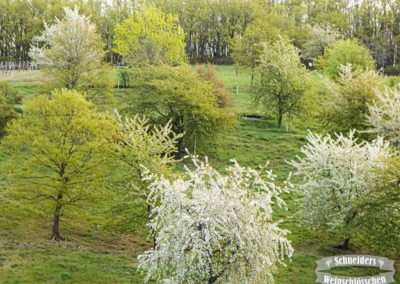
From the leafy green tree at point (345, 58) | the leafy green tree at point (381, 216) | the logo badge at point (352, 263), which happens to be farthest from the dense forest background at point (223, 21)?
the logo badge at point (352, 263)

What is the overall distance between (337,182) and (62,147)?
16596 mm

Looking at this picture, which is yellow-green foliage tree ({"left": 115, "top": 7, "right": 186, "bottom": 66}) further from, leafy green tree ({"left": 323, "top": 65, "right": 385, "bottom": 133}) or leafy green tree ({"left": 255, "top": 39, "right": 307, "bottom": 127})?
leafy green tree ({"left": 323, "top": 65, "right": 385, "bottom": 133})

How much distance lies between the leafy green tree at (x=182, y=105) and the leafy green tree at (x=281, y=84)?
10057 millimetres

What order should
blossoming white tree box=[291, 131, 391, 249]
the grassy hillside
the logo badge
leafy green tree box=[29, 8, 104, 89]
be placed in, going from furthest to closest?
1. leafy green tree box=[29, 8, 104, 89]
2. blossoming white tree box=[291, 131, 391, 249]
3. the grassy hillside
4. the logo badge

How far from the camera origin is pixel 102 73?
60250 mm

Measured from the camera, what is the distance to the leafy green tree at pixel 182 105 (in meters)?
53.4

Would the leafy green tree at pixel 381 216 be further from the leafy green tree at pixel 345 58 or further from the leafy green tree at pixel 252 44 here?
the leafy green tree at pixel 345 58

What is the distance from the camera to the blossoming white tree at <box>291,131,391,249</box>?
35.8 meters

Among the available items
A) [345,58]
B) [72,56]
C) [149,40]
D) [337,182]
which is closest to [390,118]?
[337,182]

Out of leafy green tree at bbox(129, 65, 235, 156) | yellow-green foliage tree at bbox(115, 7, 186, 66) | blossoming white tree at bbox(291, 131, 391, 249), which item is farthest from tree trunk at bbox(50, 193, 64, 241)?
yellow-green foliage tree at bbox(115, 7, 186, 66)

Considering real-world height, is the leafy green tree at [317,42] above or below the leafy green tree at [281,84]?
above

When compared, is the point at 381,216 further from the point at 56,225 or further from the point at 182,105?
the point at 182,105

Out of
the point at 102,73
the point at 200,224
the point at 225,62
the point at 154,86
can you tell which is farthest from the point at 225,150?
the point at 225,62

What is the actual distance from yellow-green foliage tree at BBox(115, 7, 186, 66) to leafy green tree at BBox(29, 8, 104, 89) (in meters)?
10.9
